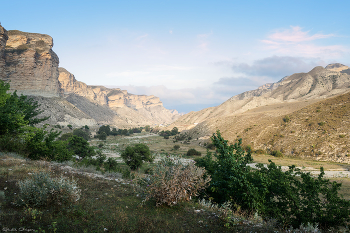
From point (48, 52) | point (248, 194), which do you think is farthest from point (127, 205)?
point (48, 52)

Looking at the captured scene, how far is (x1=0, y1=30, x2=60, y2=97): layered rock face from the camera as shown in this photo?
88.2 meters

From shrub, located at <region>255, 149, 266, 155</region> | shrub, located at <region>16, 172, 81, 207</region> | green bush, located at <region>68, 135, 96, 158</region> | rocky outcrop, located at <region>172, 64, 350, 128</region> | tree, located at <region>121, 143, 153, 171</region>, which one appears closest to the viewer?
shrub, located at <region>16, 172, 81, 207</region>

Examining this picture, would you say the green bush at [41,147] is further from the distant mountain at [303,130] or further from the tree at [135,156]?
the distant mountain at [303,130]

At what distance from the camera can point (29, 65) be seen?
91875 millimetres

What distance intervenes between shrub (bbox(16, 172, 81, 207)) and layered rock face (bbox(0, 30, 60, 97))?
346 ft

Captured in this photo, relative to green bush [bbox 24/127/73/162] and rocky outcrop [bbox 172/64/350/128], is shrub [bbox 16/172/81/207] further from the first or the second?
rocky outcrop [bbox 172/64/350/128]

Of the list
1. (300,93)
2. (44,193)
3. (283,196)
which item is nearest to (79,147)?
(44,193)

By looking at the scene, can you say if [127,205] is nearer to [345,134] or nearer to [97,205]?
[97,205]

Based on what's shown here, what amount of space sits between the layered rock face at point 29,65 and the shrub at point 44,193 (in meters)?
105

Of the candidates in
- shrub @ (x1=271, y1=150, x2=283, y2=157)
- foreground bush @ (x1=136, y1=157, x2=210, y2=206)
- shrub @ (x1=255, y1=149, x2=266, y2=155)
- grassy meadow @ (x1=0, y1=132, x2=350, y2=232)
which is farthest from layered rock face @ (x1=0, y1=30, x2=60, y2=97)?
shrub @ (x1=271, y1=150, x2=283, y2=157)

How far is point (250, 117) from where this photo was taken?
62.3 meters

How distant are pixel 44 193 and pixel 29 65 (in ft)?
378

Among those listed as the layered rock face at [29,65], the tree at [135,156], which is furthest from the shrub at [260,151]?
the layered rock face at [29,65]

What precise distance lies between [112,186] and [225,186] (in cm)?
546
